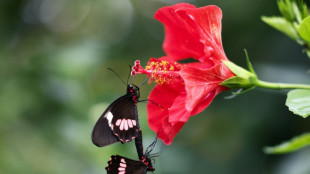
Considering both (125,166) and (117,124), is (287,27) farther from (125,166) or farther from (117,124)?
(125,166)

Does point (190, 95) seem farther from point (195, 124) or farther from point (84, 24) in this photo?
point (84, 24)

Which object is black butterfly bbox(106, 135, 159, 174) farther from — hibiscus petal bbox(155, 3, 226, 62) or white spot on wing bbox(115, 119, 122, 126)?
hibiscus petal bbox(155, 3, 226, 62)

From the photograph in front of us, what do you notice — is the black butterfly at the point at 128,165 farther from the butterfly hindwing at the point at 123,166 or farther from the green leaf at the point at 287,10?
the green leaf at the point at 287,10

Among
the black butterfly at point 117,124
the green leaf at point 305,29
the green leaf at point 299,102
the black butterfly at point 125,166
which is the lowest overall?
the green leaf at point 299,102

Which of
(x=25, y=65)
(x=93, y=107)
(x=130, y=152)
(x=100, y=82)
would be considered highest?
(x=25, y=65)

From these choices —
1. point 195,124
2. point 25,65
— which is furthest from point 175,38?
point 195,124

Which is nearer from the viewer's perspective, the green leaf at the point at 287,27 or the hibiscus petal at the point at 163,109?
the hibiscus petal at the point at 163,109

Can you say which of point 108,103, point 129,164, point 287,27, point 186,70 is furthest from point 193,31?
point 108,103

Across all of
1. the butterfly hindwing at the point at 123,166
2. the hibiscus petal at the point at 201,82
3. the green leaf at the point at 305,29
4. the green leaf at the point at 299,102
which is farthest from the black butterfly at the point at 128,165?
the green leaf at the point at 305,29
